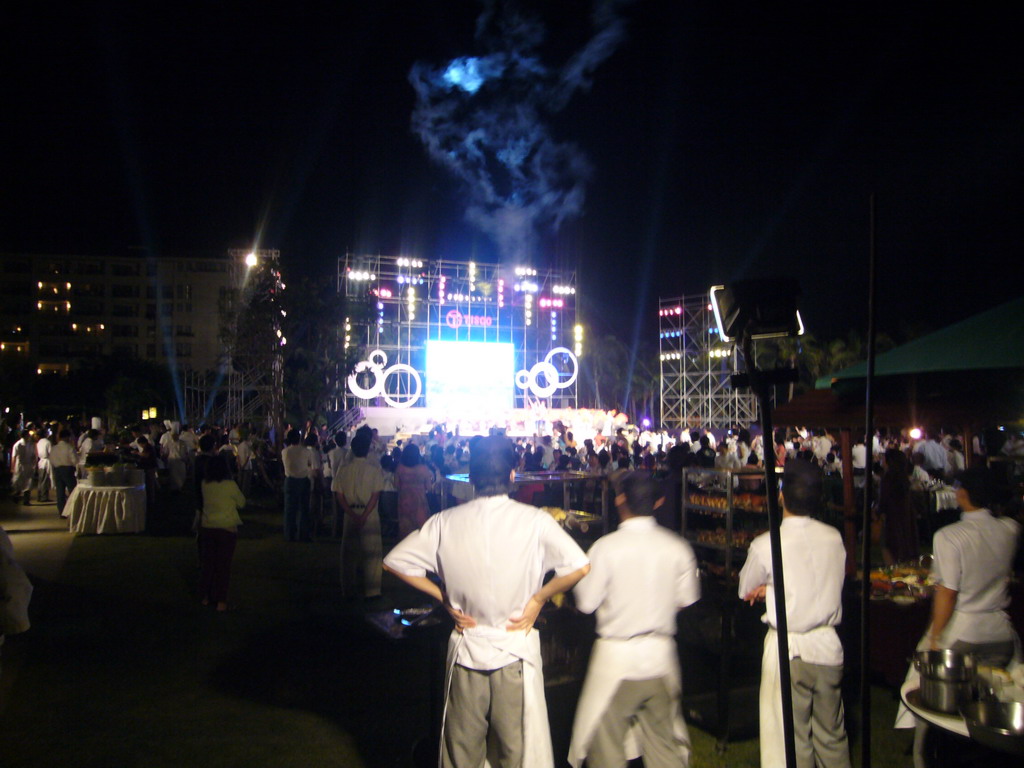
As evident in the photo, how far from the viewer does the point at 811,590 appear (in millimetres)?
3471

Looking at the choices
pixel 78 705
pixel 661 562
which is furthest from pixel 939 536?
pixel 78 705

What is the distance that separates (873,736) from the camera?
15.6 ft

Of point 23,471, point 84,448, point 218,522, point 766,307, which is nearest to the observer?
point 766,307

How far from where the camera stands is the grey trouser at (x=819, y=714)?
3492 mm

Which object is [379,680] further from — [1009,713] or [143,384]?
[143,384]

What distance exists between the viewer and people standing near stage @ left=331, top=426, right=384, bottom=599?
7.71 metres

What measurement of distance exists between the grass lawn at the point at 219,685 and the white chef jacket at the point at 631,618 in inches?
52.5

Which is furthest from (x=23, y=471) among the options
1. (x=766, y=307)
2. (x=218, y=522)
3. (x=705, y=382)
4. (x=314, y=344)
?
(x=705, y=382)

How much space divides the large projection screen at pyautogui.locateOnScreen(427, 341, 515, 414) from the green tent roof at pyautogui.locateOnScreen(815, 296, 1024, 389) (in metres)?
31.8

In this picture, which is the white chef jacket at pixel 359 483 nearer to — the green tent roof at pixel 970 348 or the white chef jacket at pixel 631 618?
the white chef jacket at pixel 631 618

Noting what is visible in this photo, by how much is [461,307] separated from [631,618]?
38746 mm

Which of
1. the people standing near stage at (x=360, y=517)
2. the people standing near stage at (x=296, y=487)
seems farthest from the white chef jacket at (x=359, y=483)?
the people standing near stage at (x=296, y=487)

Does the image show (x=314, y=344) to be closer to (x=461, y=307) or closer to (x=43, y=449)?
(x=43, y=449)

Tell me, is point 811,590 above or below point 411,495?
above
